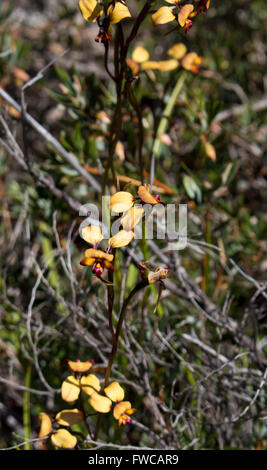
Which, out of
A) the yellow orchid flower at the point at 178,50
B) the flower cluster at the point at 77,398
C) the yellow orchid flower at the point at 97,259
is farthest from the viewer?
the yellow orchid flower at the point at 178,50

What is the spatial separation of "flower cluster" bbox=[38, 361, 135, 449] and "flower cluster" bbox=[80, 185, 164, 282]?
20 cm

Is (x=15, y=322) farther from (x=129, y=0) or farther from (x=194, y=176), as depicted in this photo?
(x=129, y=0)

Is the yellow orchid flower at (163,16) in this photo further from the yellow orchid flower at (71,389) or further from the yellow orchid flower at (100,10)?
the yellow orchid flower at (71,389)

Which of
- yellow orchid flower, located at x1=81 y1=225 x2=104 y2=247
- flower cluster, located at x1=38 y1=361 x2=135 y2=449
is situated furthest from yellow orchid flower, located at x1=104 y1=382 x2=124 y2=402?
yellow orchid flower, located at x1=81 y1=225 x2=104 y2=247

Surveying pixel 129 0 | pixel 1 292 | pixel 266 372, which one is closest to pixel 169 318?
pixel 266 372

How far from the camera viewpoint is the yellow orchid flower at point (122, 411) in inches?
26.3

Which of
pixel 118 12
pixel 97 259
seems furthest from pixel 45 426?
pixel 118 12

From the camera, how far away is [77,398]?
70cm

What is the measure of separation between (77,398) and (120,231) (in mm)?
278

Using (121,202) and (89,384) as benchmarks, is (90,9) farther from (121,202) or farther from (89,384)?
(89,384)

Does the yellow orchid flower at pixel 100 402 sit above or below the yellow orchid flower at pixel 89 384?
below

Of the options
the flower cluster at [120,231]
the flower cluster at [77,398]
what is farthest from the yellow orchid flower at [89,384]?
the flower cluster at [120,231]

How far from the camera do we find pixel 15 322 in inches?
42.0
